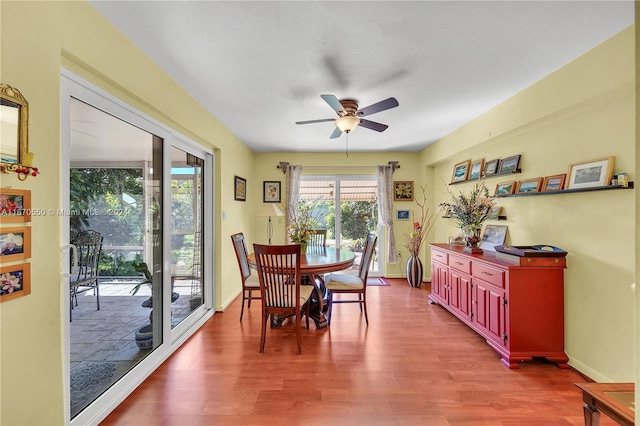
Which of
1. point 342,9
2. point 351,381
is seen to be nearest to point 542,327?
point 351,381

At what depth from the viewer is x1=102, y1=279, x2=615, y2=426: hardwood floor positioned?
173 cm

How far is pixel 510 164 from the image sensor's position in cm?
290

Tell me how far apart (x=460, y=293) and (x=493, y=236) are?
819 mm

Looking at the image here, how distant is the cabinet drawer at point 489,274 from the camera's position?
7.80ft

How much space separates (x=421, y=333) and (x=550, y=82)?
2653 mm

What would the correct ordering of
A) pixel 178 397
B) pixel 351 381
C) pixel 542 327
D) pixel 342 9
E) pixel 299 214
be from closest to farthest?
pixel 342 9
pixel 178 397
pixel 351 381
pixel 542 327
pixel 299 214

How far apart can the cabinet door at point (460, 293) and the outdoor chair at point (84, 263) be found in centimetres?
338

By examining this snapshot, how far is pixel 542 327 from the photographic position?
228 centimetres

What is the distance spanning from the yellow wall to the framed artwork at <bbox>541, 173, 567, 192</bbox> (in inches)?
2.4

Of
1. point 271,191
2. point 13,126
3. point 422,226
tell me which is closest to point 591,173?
point 422,226

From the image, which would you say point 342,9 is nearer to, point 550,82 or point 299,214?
point 550,82

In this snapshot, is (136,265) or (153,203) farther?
(153,203)

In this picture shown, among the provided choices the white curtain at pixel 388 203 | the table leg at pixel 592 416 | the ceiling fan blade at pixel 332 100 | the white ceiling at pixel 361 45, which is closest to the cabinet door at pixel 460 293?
the table leg at pixel 592 416

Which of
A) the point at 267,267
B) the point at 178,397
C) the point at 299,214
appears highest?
the point at 299,214
